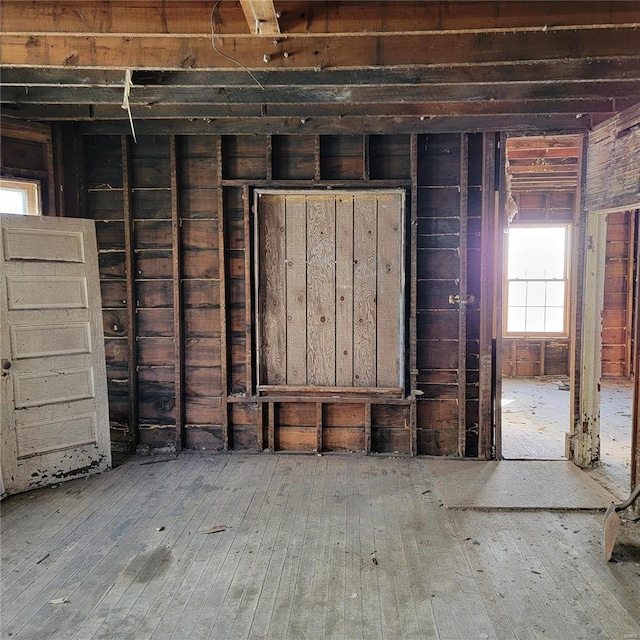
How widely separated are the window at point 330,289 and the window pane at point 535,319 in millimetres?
4866

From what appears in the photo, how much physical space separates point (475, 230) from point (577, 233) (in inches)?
32.2

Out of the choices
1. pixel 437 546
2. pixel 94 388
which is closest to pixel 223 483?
pixel 94 388

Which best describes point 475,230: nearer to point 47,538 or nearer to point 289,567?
point 289,567

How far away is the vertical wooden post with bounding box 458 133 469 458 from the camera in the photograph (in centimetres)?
414

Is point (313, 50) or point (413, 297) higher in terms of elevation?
point (313, 50)

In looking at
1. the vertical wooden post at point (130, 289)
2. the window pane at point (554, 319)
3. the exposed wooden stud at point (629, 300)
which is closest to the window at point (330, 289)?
the vertical wooden post at point (130, 289)

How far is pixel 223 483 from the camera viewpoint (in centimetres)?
379

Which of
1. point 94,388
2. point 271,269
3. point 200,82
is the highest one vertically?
point 200,82

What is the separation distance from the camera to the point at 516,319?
8.29 m

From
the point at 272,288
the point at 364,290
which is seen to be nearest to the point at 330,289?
the point at 364,290

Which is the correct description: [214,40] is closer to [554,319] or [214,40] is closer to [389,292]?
[389,292]

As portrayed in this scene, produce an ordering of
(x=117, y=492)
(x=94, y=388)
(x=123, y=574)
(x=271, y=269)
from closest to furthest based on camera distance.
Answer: (x=123, y=574)
(x=117, y=492)
(x=94, y=388)
(x=271, y=269)

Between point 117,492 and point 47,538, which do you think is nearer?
point 47,538

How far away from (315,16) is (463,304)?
8.45ft
